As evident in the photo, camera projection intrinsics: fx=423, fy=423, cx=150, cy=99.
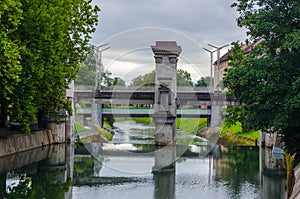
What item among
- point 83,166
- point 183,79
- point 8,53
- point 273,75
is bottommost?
point 83,166

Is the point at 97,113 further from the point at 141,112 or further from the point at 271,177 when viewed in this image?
the point at 271,177

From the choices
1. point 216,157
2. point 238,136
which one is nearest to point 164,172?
point 216,157

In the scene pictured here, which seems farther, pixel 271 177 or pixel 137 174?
pixel 137 174

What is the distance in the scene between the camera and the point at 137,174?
30250mm

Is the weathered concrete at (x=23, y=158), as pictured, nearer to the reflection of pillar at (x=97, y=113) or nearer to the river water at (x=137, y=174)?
the river water at (x=137, y=174)

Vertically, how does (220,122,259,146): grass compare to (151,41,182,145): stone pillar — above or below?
below

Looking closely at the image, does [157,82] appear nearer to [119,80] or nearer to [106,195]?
[106,195]

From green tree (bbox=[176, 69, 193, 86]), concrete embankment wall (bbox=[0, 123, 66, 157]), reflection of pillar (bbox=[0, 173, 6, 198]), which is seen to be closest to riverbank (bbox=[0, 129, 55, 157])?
concrete embankment wall (bbox=[0, 123, 66, 157])

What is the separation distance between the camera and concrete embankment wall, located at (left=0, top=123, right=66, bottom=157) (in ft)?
110

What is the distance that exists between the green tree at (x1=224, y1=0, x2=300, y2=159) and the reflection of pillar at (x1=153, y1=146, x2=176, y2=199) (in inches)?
247

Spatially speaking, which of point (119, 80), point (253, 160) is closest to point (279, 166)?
point (253, 160)

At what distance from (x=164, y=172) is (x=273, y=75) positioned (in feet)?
44.2

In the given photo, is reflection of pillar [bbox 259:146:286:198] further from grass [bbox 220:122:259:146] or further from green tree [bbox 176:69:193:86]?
green tree [bbox 176:69:193:86]

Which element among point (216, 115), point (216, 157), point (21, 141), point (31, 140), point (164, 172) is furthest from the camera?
point (216, 115)
